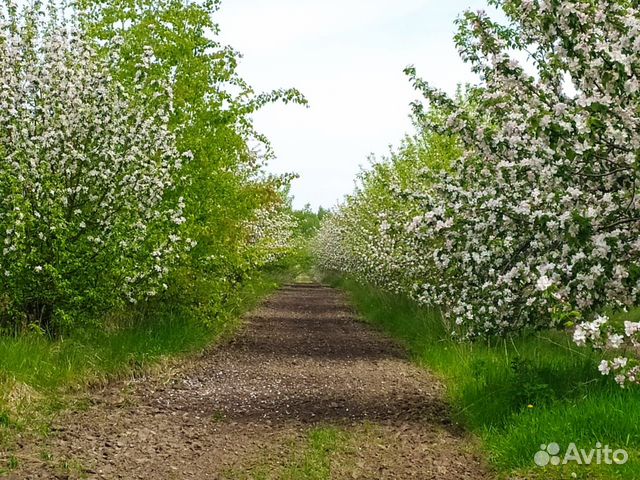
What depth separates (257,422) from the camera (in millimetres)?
9023

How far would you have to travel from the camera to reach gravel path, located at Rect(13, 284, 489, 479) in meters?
7.08

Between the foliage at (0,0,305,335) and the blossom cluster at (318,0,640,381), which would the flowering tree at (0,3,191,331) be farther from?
the blossom cluster at (318,0,640,381)

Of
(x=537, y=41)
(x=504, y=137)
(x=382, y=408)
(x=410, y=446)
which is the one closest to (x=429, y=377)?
(x=382, y=408)

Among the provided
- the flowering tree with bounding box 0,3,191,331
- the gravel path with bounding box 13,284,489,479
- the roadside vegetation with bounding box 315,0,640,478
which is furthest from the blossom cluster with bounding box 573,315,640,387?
the flowering tree with bounding box 0,3,191,331

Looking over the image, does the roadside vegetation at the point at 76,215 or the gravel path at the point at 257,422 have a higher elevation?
the roadside vegetation at the point at 76,215

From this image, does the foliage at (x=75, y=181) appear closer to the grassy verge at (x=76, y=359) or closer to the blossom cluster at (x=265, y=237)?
the grassy verge at (x=76, y=359)

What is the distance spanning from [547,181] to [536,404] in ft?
8.62

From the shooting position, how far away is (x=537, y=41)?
28.6ft

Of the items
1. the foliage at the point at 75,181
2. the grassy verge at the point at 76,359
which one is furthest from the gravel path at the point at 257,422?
the foliage at the point at 75,181

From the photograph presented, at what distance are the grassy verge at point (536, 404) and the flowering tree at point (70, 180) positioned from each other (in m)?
5.15

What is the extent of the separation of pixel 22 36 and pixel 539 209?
817cm

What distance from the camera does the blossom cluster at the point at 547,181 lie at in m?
6.90

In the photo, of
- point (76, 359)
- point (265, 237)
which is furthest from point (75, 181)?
point (265, 237)

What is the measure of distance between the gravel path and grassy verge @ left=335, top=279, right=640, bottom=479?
1.14 ft
